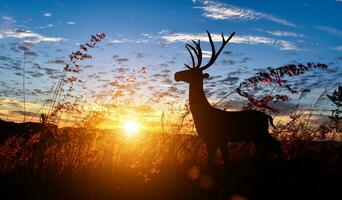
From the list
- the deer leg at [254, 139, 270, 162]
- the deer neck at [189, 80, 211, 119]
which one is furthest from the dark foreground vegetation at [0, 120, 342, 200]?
the deer neck at [189, 80, 211, 119]

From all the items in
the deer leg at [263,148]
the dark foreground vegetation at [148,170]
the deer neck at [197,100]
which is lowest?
the dark foreground vegetation at [148,170]

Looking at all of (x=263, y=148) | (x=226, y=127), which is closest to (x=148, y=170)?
(x=226, y=127)

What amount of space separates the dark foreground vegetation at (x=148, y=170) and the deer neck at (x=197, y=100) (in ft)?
2.70

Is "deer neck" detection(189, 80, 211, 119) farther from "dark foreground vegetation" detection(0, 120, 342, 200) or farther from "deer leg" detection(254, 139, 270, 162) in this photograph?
"deer leg" detection(254, 139, 270, 162)

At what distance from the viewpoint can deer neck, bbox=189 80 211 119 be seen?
23.5 feet

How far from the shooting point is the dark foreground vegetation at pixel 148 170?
5270 mm

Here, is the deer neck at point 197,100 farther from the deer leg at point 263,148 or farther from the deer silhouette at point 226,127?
the deer leg at point 263,148

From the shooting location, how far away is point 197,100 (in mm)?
7285

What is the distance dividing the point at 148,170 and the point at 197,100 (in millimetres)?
1805

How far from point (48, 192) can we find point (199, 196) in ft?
6.74

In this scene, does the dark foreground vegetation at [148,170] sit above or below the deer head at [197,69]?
below

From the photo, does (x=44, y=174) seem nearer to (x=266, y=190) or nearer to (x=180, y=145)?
(x=180, y=145)

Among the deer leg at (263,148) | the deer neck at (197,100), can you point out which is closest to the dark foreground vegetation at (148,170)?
the deer leg at (263,148)

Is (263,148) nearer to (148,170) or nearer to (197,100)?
(197,100)
